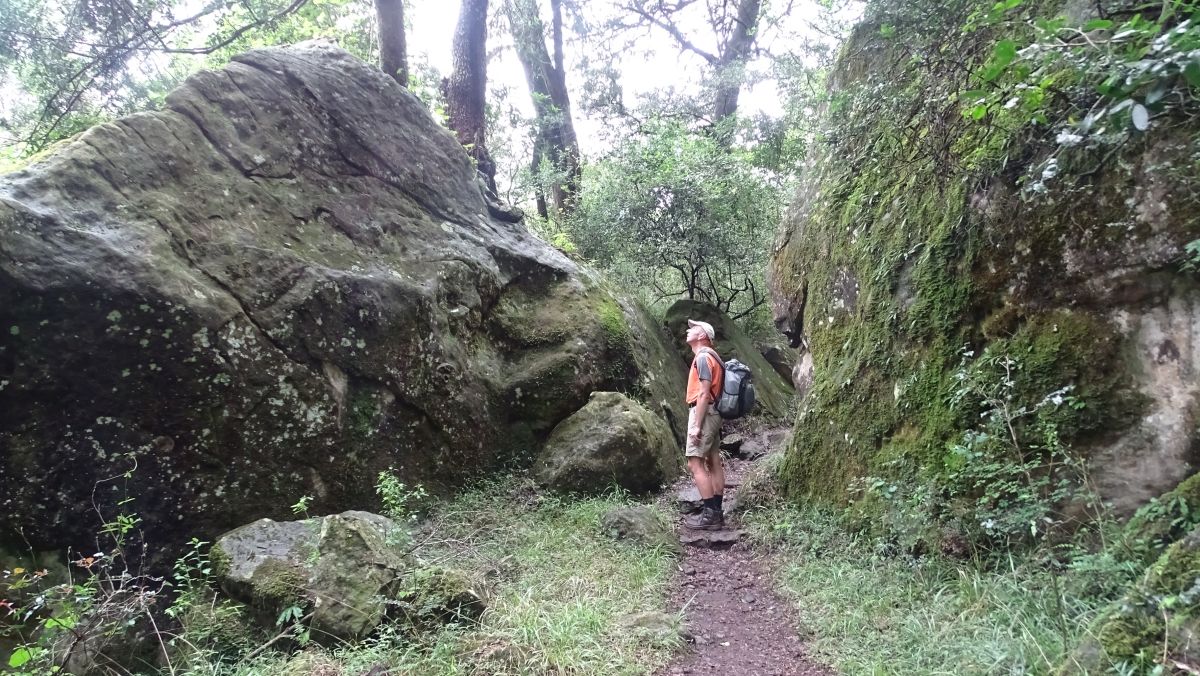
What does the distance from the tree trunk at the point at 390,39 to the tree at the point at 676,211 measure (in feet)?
13.6

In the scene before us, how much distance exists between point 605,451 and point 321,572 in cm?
340

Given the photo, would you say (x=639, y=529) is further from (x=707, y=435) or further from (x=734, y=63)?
(x=734, y=63)

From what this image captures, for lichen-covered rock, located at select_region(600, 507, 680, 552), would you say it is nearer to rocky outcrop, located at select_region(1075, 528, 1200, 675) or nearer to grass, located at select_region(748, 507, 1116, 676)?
grass, located at select_region(748, 507, 1116, 676)

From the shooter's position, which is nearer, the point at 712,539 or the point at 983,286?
the point at 983,286

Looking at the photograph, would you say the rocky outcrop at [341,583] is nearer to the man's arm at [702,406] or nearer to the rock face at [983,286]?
the man's arm at [702,406]

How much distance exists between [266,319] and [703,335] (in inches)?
165

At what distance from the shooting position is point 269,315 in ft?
17.7

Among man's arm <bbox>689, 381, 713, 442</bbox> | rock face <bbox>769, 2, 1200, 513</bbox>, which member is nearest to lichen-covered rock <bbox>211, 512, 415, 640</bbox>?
man's arm <bbox>689, 381, 713, 442</bbox>

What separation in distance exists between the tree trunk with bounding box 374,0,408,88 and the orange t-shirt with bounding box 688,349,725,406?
6393 mm

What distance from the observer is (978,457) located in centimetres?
399

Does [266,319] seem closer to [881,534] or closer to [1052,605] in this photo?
[881,534]

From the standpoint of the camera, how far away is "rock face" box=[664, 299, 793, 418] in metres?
10.9

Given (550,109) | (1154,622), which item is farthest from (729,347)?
(1154,622)

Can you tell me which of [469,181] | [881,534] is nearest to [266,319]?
[469,181]
